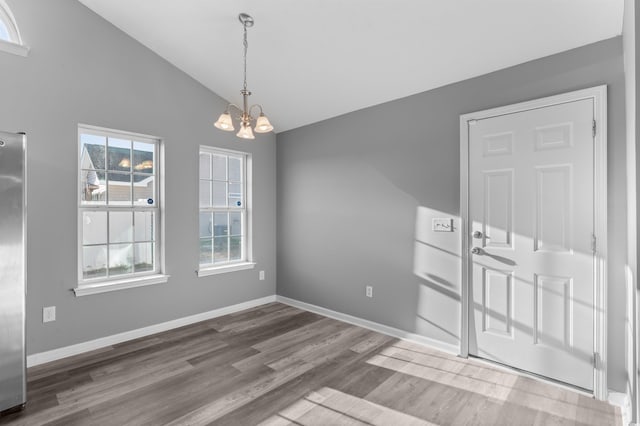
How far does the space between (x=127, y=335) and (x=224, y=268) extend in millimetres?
1208

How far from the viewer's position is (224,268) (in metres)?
4.11

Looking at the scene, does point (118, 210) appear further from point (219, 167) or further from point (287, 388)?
point (287, 388)

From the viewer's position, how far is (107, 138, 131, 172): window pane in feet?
10.9

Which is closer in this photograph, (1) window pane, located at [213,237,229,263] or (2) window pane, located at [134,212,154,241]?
(2) window pane, located at [134,212,154,241]

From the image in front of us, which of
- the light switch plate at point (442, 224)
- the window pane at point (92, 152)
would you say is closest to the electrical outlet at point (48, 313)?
the window pane at point (92, 152)

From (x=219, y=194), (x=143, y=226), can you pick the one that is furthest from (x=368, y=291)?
(x=143, y=226)

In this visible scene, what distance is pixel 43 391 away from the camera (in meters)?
2.41

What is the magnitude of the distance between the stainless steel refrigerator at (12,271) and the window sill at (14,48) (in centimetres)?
112

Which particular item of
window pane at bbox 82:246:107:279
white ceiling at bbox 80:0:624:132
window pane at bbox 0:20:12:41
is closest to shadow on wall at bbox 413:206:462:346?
white ceiling at bbox 80:0:624:132

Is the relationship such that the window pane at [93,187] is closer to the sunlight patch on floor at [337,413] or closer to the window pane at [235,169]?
the window pane at [235,169]

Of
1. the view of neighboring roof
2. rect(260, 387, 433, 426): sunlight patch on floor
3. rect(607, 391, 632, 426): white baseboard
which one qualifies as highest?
the view of neighboring roof

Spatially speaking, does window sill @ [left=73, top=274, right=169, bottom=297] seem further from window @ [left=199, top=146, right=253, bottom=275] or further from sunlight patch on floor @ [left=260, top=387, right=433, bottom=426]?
sunlight patch on floor @ [left=260, top=387, right=433, bottom=426]

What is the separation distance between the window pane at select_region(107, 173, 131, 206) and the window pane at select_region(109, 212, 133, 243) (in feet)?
0.40

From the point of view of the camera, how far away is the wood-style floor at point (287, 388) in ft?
7.02
